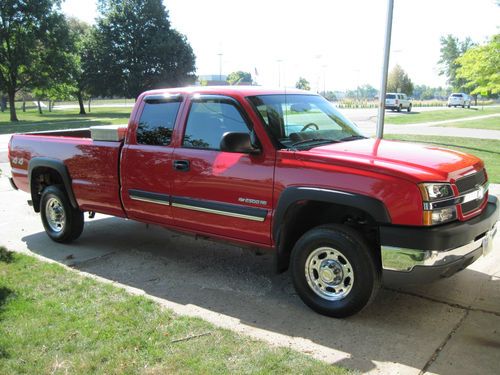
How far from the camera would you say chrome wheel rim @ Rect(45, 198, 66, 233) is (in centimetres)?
629

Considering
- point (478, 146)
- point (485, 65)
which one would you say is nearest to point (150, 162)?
point (485, 65)

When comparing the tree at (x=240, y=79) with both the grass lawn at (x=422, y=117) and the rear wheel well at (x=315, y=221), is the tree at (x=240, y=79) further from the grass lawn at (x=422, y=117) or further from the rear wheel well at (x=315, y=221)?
the grass lawn at (x=422, y=117)

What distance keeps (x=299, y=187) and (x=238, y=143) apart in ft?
2.20

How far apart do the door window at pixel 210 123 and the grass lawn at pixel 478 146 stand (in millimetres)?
6523

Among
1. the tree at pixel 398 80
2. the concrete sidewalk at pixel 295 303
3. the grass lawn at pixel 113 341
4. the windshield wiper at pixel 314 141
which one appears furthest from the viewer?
the tree at pixel 398 80

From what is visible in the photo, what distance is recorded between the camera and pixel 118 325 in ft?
12.7

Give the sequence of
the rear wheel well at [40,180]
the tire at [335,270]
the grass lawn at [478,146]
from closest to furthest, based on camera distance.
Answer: the tire at [335,270], the rear wheel well at [40,180], the grass lawn at [478,146]

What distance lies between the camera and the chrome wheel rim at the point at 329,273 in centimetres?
398

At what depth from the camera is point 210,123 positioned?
4816 millimetres

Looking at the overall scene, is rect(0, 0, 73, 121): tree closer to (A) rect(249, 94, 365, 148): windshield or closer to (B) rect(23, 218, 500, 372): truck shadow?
(B) rect(23, 218, 500, 372): truck shadow

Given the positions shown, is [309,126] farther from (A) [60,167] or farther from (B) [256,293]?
(A) [60,167]

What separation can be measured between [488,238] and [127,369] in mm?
2955

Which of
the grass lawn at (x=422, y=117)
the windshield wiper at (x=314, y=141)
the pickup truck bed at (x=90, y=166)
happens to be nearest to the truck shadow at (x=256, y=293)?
the pickup truck bed at (x=90, y=166)

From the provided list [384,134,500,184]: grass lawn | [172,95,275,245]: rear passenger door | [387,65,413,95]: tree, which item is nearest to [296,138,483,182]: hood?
A: [172,95,275,245]: rear passenger door
